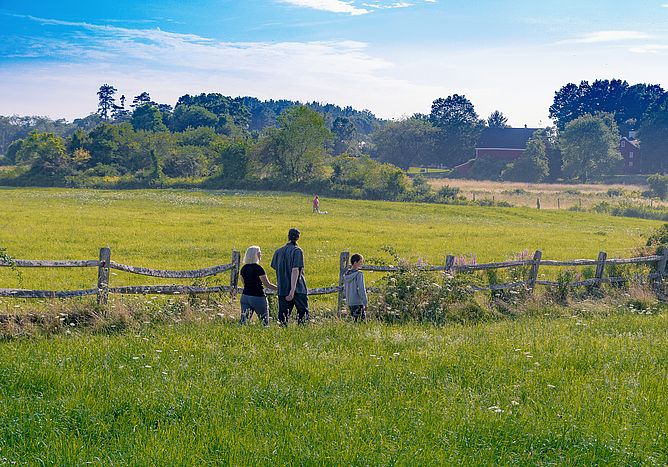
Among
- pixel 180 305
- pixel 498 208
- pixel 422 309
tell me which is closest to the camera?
pixel 180 305

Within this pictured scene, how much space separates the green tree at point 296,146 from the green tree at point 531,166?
3266 cm

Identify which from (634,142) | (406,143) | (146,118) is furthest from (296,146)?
(634,142)

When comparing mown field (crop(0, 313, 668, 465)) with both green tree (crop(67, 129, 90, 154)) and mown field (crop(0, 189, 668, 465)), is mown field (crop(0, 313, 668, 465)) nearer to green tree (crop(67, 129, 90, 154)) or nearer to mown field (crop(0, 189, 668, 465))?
mown field (crop(0, 189, 668, 465))

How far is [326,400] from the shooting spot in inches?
273

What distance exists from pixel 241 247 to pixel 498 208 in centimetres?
2931

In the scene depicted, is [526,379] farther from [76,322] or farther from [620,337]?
[76,322]

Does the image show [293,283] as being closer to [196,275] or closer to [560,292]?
[196,275]

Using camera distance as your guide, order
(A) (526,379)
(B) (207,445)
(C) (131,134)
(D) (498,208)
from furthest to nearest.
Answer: (C) (131,134) → (D) (498,208) → (A) (526,379) → (B) (207,445)

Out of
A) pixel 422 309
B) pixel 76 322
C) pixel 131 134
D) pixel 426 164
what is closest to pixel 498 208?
pixel 422 309

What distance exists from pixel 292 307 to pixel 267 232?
64.0 ft

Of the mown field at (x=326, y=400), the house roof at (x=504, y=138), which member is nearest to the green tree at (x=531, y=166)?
the house roof at (x=504, y=138)

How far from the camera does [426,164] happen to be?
117 meters

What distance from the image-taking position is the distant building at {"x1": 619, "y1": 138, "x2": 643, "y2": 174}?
10675 cm

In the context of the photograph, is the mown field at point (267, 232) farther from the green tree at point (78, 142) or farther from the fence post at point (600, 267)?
the green tree at point (78, 142)
